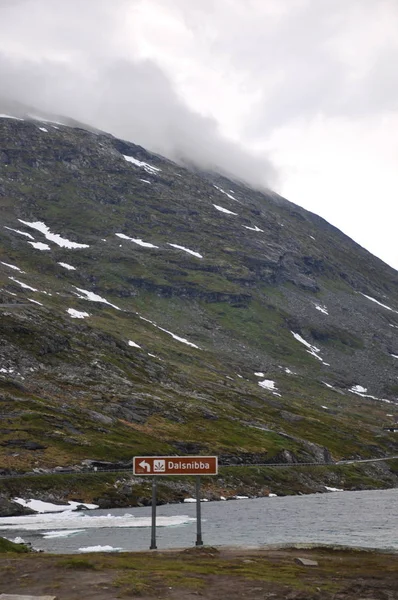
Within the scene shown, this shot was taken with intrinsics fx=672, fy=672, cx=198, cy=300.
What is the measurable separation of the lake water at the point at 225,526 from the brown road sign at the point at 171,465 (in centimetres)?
784

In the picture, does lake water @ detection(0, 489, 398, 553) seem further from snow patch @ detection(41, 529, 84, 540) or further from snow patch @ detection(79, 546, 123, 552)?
snow patch @ detection(79, 546, 123, 552)

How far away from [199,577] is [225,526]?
44.9m

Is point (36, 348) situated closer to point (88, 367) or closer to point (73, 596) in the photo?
point (88, 367)

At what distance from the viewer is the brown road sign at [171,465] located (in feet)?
159

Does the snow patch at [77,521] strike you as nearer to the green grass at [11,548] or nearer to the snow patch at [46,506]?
the snow patch at [46,506]

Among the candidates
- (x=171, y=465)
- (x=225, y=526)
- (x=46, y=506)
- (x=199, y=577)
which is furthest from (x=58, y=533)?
(x=199, y=577)

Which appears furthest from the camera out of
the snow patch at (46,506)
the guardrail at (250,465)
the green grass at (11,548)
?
the guardrail at (250,465)

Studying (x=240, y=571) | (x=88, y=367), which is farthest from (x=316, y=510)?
(x=88, y=367)

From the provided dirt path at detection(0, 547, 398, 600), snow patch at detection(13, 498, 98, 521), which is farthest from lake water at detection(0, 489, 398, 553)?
dirt path at detection(0, 547, 398, 600)

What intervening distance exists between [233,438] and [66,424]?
42.2 m

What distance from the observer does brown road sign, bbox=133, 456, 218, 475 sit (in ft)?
159

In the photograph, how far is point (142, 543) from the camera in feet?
193

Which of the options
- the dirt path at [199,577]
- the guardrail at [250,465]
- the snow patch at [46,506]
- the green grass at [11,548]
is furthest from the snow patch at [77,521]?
the dirt path at [199,577]

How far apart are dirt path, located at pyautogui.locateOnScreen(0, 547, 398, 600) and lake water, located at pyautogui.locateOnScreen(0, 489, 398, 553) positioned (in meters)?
13.7
